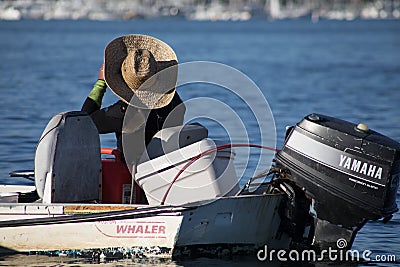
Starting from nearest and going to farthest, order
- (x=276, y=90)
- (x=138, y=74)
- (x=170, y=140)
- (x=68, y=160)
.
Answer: (x=170, y=140) → (x=68, y=160) → (x=138, y=74) → (x=276, y=90)

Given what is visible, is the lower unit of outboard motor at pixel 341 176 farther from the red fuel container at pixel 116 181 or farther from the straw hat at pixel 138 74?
the red fuel container at pixel 116 181

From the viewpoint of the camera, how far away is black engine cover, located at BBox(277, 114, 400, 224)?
7445 millimetres

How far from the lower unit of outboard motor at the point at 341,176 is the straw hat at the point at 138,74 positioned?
4.23 ft

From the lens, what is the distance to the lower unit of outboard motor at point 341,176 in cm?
745

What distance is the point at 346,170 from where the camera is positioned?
7.53 meters

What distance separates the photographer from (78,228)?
25.7 feet

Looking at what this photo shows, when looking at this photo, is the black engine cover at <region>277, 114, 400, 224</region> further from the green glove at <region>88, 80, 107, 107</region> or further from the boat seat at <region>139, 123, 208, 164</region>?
the green glove at <region>88, 80, 107, 107</region>

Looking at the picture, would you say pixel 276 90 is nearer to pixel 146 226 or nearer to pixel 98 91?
pixel 98 91

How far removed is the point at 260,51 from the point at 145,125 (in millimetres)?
44974

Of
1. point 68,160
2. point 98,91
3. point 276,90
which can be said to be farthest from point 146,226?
point 276,90

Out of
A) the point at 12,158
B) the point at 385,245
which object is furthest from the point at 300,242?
the point at 12,158

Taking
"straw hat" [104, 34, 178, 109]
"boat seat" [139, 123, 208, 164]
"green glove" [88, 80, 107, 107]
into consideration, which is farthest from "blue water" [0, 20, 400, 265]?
"green glove" [88, 80, 107, 107]

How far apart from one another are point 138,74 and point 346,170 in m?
2.02

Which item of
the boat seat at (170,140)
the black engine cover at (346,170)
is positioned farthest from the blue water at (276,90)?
the black engine cover at (346,170)
